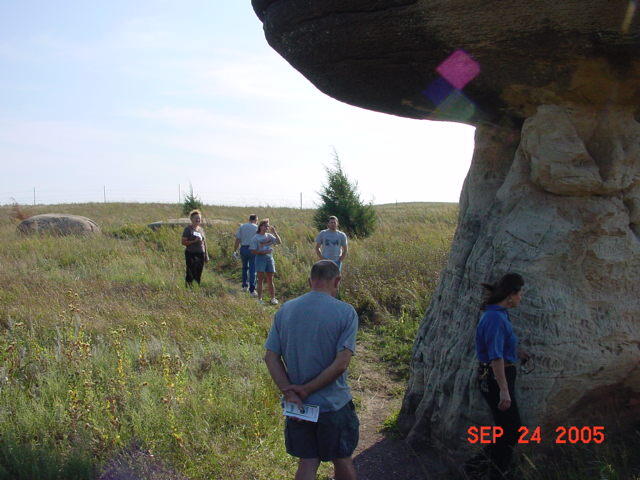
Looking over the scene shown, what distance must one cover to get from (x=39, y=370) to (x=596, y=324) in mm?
4934

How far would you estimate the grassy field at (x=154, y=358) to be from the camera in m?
4.45

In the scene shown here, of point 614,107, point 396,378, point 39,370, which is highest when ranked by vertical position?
point 614,107

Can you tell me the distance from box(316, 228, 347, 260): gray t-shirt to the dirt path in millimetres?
2741

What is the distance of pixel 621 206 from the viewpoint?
4.24 meters

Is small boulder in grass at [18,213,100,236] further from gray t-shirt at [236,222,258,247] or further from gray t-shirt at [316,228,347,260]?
gray t-shirt at [316,228,347,260]

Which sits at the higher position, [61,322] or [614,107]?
[614,107]

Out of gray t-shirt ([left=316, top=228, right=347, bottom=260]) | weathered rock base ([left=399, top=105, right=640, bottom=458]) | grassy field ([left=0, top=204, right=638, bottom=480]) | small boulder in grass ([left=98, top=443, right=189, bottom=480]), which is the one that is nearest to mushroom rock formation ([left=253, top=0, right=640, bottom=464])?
weathered rock base ([left=399, top=105, right=640, bottom=458])

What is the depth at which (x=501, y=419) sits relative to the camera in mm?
3805

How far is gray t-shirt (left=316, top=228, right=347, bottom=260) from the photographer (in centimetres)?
972

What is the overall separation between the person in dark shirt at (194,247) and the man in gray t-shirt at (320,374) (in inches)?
277

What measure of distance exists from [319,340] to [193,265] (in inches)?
304

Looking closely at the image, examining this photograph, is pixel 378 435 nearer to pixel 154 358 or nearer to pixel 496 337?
pixel 496 337

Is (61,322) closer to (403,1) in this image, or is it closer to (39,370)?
(39,370)

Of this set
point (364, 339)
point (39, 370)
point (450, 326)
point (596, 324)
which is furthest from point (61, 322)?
point (596, 324)
